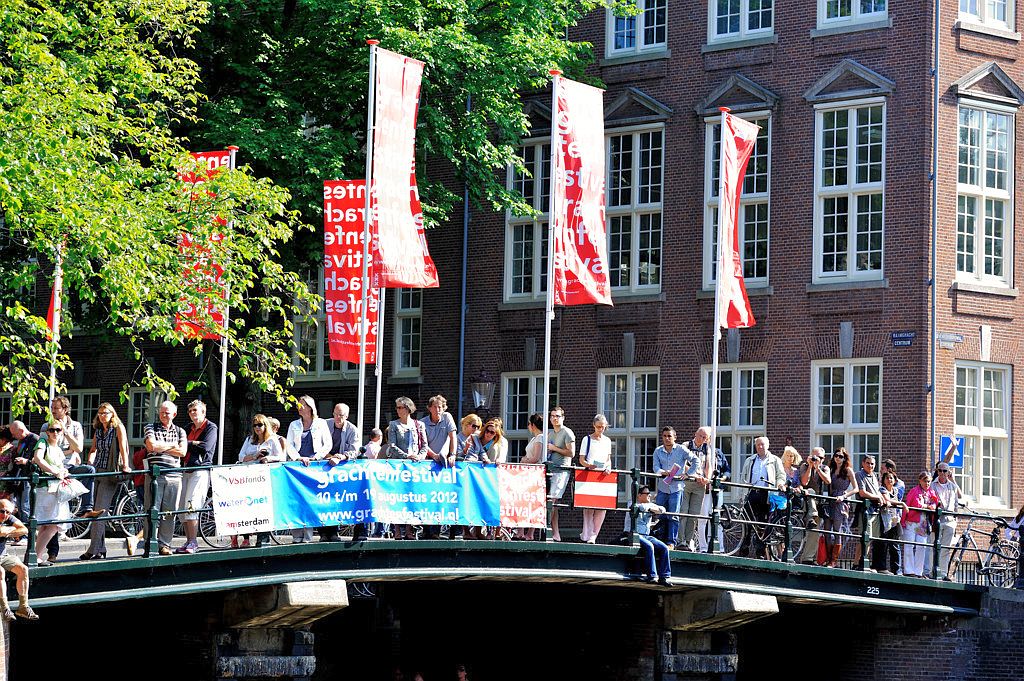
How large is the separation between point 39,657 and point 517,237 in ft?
42.6

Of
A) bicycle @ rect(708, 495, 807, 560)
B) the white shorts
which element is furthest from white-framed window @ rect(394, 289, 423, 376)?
the white shorts

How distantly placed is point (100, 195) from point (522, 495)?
6043 millimetres

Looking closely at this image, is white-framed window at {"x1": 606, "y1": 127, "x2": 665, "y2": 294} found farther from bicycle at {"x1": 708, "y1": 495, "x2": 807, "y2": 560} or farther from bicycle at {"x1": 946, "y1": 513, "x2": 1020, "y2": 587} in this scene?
bicycle at {"x1": 708, "y1": 495, "x2": 807, "y2": 560}

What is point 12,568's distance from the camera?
1697 centimetres

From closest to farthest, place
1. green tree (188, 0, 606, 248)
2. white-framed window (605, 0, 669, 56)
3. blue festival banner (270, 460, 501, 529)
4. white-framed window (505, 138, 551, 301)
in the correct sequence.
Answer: blue festival banner (270, 460, 501, 529) < green tree (188, 0, 606, 248) < white-framed window (605, 0, 669, 56) < white-framed window (505, 138, 551, 301)

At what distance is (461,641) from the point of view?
27.4 m

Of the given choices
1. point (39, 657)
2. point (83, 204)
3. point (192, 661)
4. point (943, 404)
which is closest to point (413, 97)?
point (83, 204)

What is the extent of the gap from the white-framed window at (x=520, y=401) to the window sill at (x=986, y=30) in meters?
9.42

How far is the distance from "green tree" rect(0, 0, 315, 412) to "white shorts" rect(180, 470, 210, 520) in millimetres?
2774

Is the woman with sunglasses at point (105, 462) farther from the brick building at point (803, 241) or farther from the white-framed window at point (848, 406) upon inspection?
the white-framed window at point (848, 406)

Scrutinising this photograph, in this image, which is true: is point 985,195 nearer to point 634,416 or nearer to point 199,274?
point 634,416

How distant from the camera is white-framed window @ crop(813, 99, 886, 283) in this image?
30.2m

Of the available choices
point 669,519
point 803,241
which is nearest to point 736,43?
point 803,241

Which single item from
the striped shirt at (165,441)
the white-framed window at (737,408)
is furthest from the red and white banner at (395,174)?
the white-framed window at (737,408)
